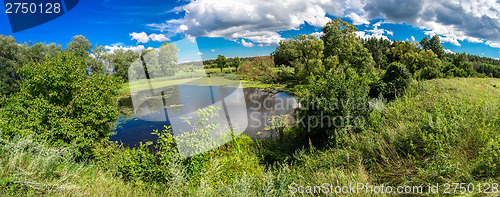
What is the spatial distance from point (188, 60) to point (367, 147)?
5.02 meters

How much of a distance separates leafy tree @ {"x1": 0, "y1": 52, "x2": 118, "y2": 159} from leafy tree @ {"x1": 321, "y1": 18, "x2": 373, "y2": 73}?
81.5 ft

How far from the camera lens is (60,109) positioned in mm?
7922

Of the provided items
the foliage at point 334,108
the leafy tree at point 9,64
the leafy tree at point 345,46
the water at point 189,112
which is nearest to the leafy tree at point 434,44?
the leafy tree at point 345,46

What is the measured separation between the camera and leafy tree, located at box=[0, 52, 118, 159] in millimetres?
7750

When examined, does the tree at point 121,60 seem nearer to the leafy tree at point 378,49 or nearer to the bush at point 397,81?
the bush at point 397,81

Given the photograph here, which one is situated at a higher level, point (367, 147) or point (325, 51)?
point (325, 51)

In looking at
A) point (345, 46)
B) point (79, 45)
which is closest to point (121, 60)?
point (79, 45)

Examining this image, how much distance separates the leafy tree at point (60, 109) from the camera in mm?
7750

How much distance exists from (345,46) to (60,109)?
1092 inches

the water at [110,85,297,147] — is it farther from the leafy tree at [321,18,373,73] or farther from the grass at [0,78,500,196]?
the leafy tree at [321,18,373,73]

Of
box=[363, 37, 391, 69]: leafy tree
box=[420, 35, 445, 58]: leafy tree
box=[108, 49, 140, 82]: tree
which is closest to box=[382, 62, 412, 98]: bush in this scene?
box=[108, 49, 140, 82]: tree

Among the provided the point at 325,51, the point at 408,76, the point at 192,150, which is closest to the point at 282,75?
the point at 325,51

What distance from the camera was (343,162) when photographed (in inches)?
186

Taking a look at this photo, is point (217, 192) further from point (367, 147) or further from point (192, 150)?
point (367, 147)
